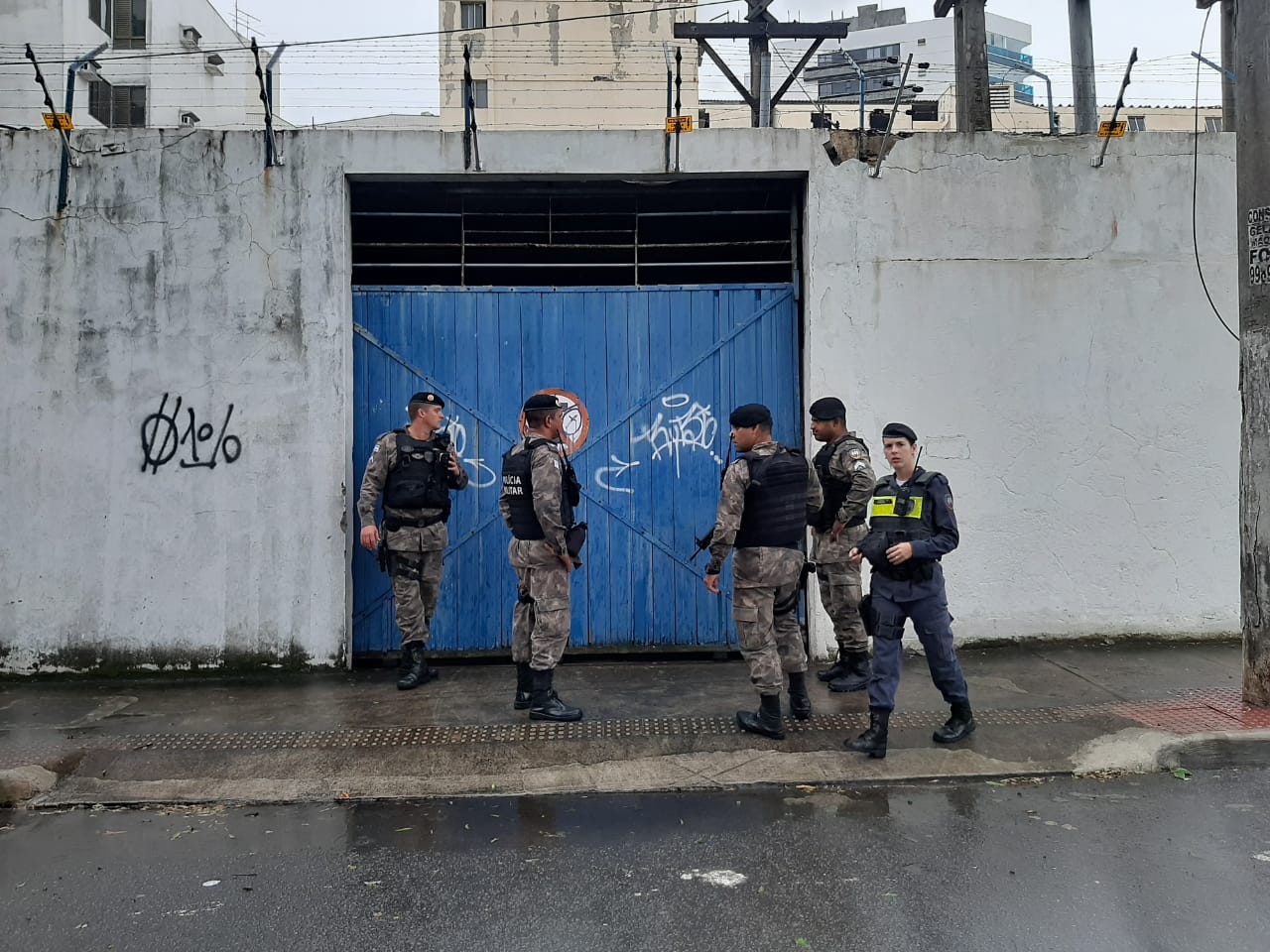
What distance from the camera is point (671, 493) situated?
6.96 meters

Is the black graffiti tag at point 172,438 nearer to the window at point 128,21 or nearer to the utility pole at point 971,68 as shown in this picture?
the utility pole at point 971,68

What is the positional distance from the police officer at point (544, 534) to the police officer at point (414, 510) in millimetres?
825

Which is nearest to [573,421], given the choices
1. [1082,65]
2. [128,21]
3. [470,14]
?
[1082,65]

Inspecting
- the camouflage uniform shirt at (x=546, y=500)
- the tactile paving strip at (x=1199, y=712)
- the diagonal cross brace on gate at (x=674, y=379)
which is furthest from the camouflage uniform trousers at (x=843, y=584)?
the camouflage uniform shirt at (x=546, y=500)

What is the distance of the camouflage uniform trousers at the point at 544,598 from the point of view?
543 centimetres

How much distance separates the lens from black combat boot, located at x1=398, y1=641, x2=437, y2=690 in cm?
623

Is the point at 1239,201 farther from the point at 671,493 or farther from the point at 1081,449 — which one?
the point at 671,493

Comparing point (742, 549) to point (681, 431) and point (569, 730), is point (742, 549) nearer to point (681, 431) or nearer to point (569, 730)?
point (569, 730)

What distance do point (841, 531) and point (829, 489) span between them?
264 millimetres

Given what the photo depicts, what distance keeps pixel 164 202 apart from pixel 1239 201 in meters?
6.76

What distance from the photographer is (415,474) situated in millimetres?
6145

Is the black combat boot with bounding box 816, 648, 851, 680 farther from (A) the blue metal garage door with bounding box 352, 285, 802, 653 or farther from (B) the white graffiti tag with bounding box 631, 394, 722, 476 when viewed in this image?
(B) the white graffiti tag with bounding box 631, 394, 722, 476

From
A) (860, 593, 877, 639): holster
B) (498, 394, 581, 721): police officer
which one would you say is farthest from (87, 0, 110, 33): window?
(860, 593, 877, 639): holster

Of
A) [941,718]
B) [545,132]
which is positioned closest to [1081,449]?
[941,718]
